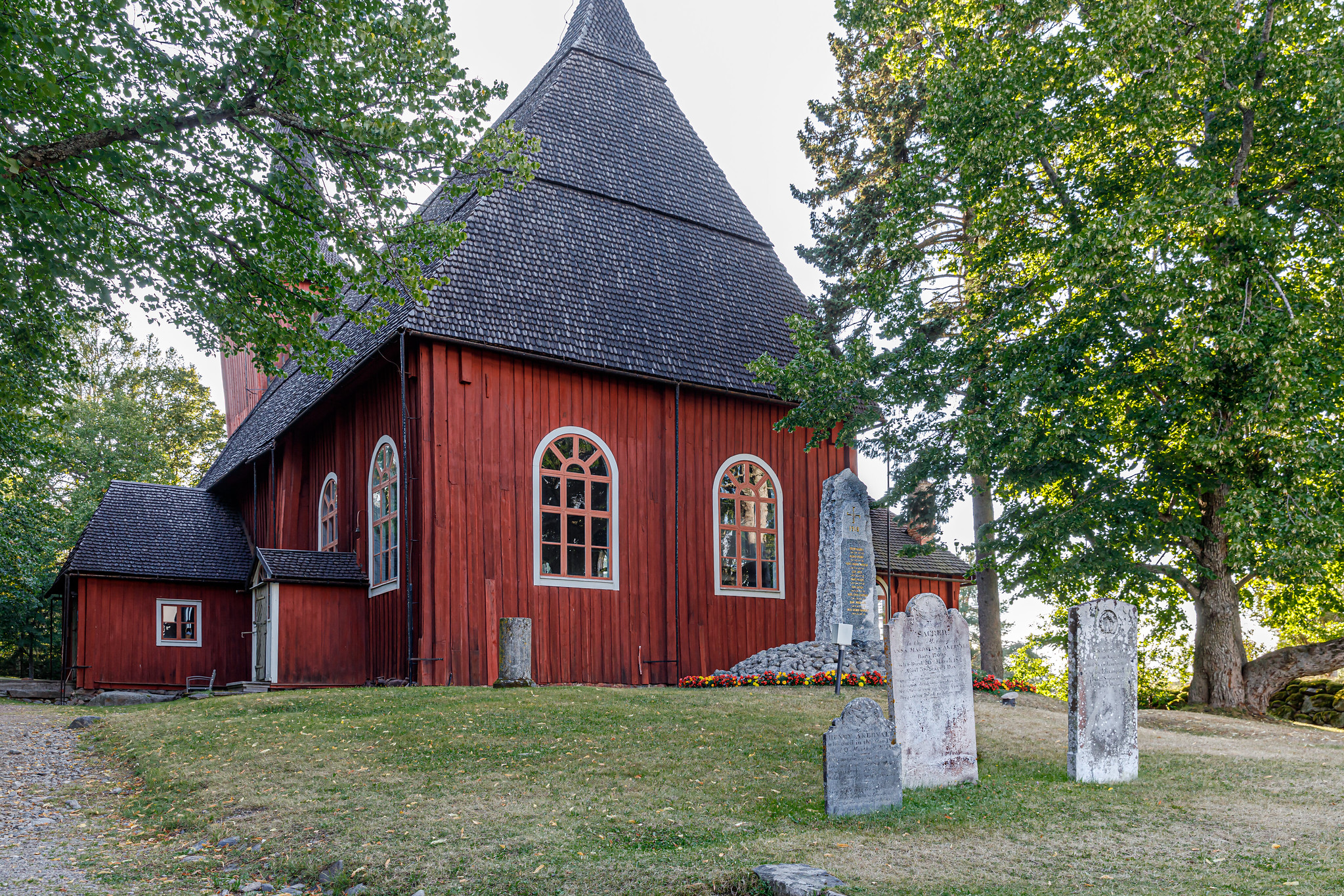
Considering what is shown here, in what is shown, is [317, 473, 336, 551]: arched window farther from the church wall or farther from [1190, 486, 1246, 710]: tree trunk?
[1190, 486, 1246, 710]: tree trunk

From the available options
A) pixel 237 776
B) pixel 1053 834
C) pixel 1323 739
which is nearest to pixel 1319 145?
pixel 1323 739

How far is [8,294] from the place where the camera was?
1035 centimetres

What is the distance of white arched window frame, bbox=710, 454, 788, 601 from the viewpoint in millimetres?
18703

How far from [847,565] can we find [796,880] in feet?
39.9

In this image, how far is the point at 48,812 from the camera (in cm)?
868

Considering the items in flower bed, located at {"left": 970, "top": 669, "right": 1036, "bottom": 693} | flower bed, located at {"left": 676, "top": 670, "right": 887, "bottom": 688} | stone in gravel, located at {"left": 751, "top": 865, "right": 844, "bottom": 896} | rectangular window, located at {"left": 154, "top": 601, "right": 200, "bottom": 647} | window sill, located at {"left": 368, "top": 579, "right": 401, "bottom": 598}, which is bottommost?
flower bed, located at {"left": 970, "top": 669, "right": 1036, "bottom": 693}

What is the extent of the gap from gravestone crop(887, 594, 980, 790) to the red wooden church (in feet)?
28.1

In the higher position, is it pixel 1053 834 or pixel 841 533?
pixel 841 533

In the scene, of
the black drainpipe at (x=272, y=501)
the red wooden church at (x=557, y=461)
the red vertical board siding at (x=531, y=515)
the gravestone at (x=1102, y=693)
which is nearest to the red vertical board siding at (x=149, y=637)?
the red wooden church at (x=557, y=461)

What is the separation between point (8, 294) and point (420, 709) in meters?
6.10

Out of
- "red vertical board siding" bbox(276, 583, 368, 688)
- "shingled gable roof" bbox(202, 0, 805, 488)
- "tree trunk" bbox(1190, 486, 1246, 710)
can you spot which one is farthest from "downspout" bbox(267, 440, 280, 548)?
"tree trunk" bbox(1190, 486, 1246, 710)

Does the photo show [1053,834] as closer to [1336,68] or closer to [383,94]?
[383,94]

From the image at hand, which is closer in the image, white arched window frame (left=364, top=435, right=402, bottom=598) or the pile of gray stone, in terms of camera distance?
the pile of gray stone

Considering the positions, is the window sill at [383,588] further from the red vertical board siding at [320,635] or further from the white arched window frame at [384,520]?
the red vertical board siding at [320,635]
